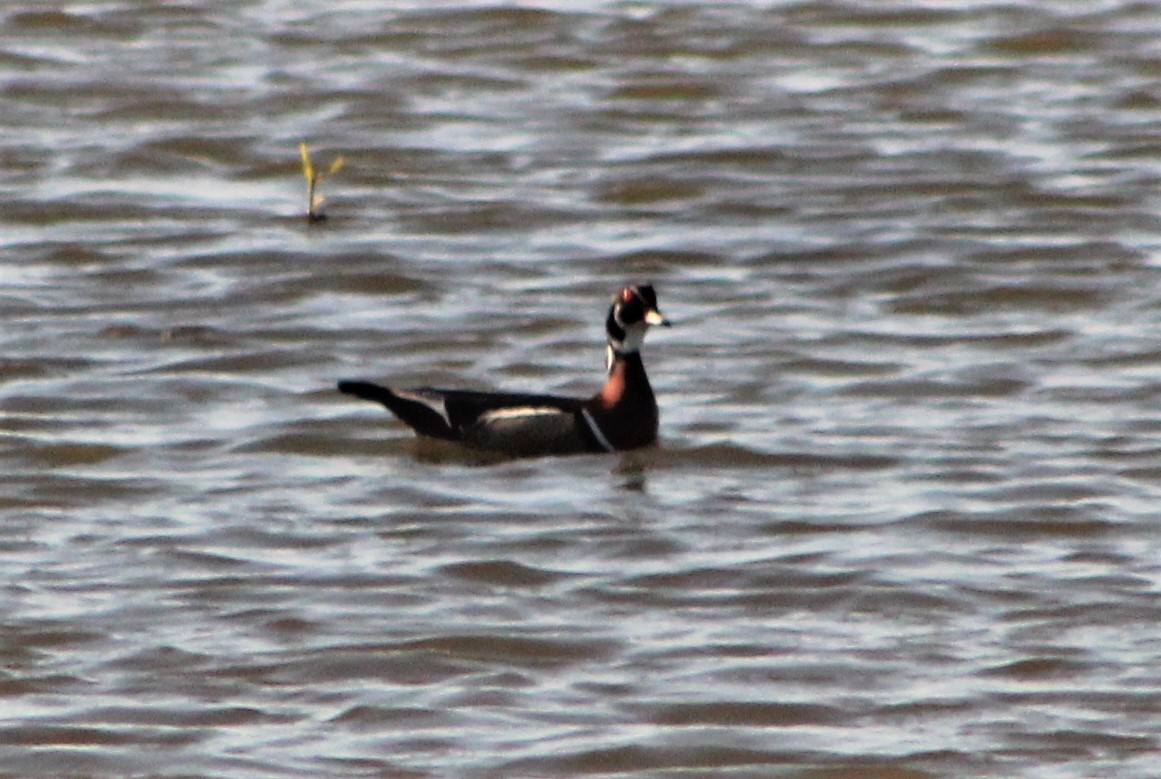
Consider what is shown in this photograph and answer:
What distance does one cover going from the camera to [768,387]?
39.6ft

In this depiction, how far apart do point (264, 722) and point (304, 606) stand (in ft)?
3.62

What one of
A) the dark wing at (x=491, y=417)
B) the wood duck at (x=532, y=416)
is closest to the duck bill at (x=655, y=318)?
the wood duck at (x=532, y=416)

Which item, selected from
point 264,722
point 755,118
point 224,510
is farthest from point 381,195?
point 264,722

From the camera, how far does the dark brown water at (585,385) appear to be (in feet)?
26.0

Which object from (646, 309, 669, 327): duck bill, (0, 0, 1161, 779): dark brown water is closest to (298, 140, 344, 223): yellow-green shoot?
(0, 0, 1161, 779): dark brown water

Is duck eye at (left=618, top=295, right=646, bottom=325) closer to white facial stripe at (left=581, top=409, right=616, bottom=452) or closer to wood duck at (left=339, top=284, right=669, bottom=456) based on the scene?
wood duck at (left=339, top=284, right=669, bottom=456)

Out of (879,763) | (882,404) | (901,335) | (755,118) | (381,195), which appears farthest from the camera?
(755,118)

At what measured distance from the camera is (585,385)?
483 inches

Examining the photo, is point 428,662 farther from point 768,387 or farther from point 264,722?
point 768,387

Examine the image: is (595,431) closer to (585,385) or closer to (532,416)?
(532,416)

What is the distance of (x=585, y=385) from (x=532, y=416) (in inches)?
53.3

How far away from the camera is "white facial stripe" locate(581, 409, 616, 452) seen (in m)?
11.1

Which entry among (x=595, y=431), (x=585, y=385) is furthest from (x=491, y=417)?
(x=585, y=385)

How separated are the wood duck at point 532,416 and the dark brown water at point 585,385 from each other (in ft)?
0.33
